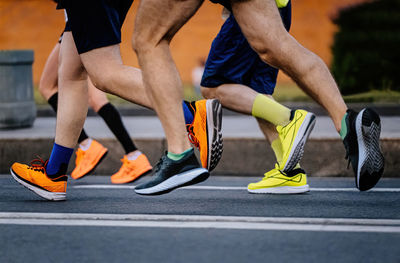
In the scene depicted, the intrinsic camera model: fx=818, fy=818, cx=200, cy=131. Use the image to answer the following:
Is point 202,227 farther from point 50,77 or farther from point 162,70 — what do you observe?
point 50,77

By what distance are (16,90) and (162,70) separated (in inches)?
172

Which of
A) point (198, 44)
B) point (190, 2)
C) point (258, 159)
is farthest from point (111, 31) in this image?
point (198, 44)

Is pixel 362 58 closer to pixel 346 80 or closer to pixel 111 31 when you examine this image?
pixel 346 80

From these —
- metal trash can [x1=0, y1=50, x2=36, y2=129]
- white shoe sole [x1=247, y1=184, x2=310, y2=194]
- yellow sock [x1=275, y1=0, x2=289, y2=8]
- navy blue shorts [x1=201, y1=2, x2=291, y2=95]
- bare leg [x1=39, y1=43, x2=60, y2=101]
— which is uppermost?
yellow sock [x1=275, y1=0, x2=289, y2=8]

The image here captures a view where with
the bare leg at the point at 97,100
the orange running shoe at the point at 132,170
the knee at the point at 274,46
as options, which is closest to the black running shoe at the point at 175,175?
the knee at the point at 274,46

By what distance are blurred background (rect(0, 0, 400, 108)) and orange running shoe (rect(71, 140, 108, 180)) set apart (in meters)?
4.68

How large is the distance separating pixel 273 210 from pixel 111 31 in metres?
1.19

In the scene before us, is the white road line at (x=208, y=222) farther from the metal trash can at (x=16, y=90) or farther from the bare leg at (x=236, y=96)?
the metal trash can at (x=16, y=90)

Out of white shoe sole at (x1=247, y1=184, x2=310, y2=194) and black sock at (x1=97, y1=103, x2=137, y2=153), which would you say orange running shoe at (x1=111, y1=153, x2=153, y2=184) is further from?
white shoe sole at (x1=247, y1=184, x2=310, y2=194)

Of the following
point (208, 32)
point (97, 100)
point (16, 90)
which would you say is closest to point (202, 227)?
point (97, 100)

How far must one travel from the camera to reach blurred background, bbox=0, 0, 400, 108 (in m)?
10.0

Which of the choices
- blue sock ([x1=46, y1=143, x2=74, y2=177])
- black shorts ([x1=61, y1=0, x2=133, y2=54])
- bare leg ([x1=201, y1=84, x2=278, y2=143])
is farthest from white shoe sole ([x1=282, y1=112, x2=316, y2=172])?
blue sock ([x1=46, y1=143, x2=74, y2=177])

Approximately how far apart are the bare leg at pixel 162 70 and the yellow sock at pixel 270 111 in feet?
2.26

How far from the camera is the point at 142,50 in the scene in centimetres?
379
